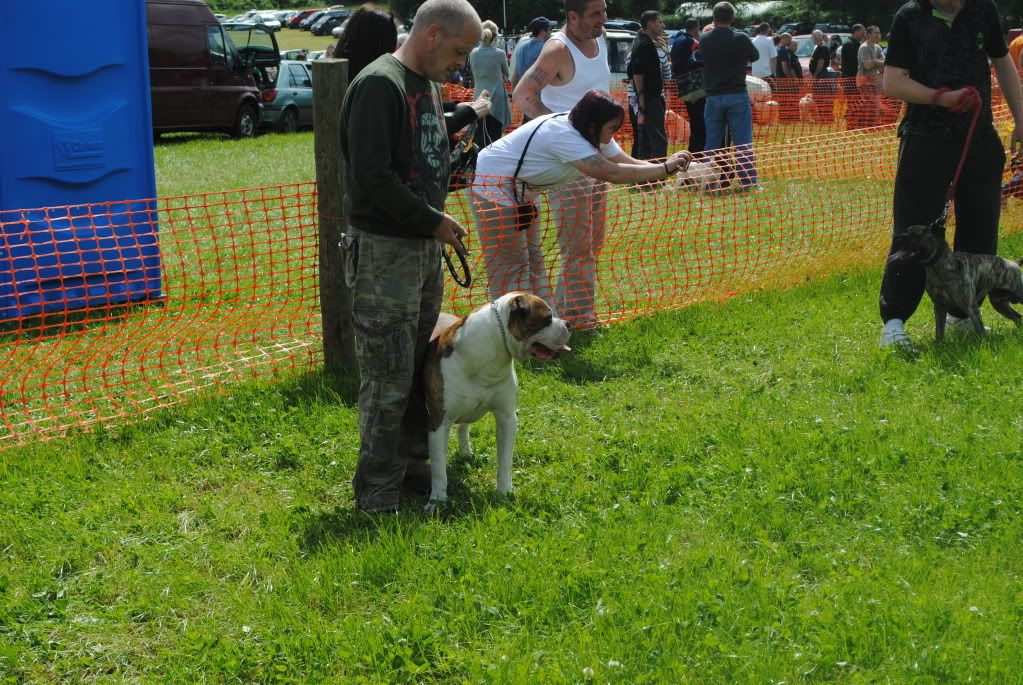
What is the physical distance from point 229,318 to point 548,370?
2.49 m

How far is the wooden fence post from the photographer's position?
18.4 feet

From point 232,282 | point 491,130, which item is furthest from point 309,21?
point 232,282

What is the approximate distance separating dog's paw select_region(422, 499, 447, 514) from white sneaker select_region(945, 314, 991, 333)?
3703mm

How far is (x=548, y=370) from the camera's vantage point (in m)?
6.30

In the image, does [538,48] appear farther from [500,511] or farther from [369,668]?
[369,668]

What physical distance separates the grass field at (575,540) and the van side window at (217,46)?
50.0 feet

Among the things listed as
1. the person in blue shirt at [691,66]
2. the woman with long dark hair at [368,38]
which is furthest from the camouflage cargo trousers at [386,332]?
the person in blue shirt at [691,66]

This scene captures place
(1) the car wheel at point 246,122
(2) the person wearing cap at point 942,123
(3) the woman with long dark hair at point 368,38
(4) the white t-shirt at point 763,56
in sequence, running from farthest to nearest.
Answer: (4) the white t-shirt at point 763,56 → (1) the car wheel at point 246,122 → (2) the person wearing cap at point 942,123 → (3) the woman with long dark hair at point 368,38

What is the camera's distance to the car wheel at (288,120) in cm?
2191

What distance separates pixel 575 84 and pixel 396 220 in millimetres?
3763

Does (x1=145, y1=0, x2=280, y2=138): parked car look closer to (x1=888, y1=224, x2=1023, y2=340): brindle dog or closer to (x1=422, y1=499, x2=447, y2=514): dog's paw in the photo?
(x1=888, y1=224, x2=1023, y2=340): brindle dog

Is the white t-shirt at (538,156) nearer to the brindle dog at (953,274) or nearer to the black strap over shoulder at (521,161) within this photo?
the black strap over shoulder at (521,161)

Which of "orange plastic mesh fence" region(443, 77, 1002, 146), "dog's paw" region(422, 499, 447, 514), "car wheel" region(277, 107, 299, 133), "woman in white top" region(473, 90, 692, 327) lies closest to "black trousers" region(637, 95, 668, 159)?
"orange plastic mesh fence" region(443, 77, 1002, 146)

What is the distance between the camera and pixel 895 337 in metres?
6.41
